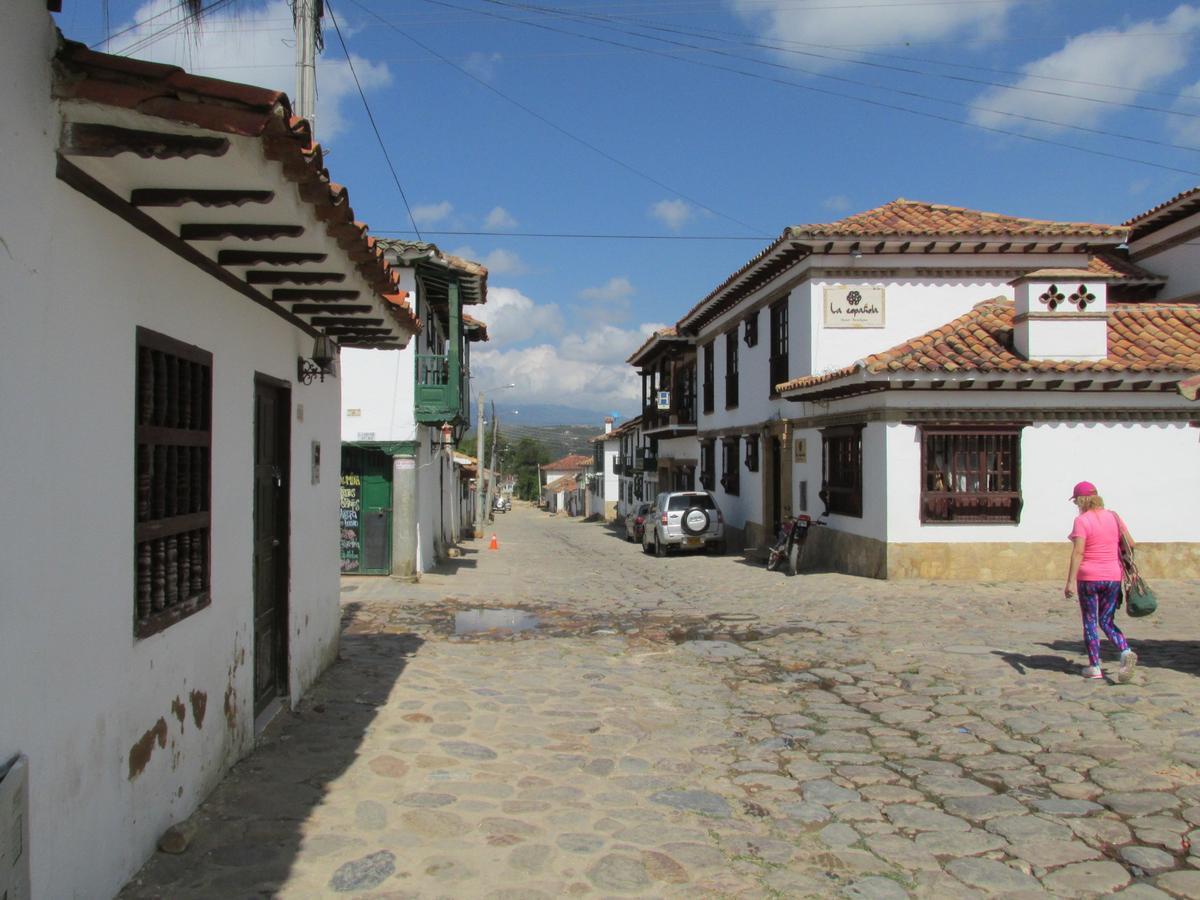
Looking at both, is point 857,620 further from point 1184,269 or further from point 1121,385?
point 1184,269

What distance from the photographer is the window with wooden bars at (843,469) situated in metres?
15.8

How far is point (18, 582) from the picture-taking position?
2877 mm

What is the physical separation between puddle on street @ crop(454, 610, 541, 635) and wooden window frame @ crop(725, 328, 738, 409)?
43.7ft

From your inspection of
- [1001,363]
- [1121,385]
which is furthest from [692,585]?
[1121,385]

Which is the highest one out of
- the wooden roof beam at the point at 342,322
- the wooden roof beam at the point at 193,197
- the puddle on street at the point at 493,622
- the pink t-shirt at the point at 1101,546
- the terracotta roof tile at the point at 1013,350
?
the terracotta roof tile at the point at 1013,350

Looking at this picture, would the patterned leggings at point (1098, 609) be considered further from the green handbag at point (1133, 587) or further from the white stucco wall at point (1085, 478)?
the white stucco wall at point (1085, 478)

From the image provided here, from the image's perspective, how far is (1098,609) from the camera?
7.67 meters

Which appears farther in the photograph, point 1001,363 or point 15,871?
point 1001,363

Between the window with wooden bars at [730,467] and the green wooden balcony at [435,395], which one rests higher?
the green wooden balcony at [435,395]

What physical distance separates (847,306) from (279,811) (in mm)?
15340

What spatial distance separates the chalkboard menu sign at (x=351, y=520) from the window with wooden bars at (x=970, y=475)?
381 inches

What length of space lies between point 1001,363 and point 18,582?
14062mm

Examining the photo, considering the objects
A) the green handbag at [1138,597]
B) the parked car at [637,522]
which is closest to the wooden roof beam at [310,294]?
the green handbag at [1138,597]

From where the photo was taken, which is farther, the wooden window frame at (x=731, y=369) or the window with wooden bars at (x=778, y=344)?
the wooden window frame at (x=731, y=369)
